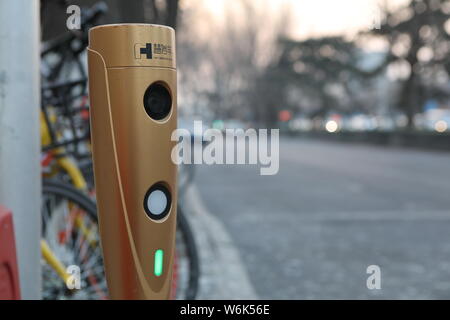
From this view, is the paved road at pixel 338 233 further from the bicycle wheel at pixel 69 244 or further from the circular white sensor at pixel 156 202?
the circular white sensor at pixel 156 202

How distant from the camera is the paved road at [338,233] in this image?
4398 millimetres

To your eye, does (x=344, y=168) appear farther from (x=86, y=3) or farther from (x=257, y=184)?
(x=86, y=3)

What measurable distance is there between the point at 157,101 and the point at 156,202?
223 mm

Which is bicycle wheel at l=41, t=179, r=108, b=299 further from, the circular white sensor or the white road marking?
the circular white sensor

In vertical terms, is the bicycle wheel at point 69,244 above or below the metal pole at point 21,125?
below

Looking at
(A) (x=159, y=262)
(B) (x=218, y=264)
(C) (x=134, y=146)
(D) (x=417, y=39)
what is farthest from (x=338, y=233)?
(D) (x=417, y=39)

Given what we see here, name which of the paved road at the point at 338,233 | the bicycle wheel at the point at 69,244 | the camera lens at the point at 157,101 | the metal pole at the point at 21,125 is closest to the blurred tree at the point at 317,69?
the paved road at the point at 338,233

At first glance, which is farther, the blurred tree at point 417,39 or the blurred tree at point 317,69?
the blurred tree at point 317,69

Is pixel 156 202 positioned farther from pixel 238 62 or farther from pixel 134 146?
pixel 238 62

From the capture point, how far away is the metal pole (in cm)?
202

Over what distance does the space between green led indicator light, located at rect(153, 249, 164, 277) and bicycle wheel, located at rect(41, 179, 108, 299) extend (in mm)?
1239

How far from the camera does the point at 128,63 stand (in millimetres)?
1385
